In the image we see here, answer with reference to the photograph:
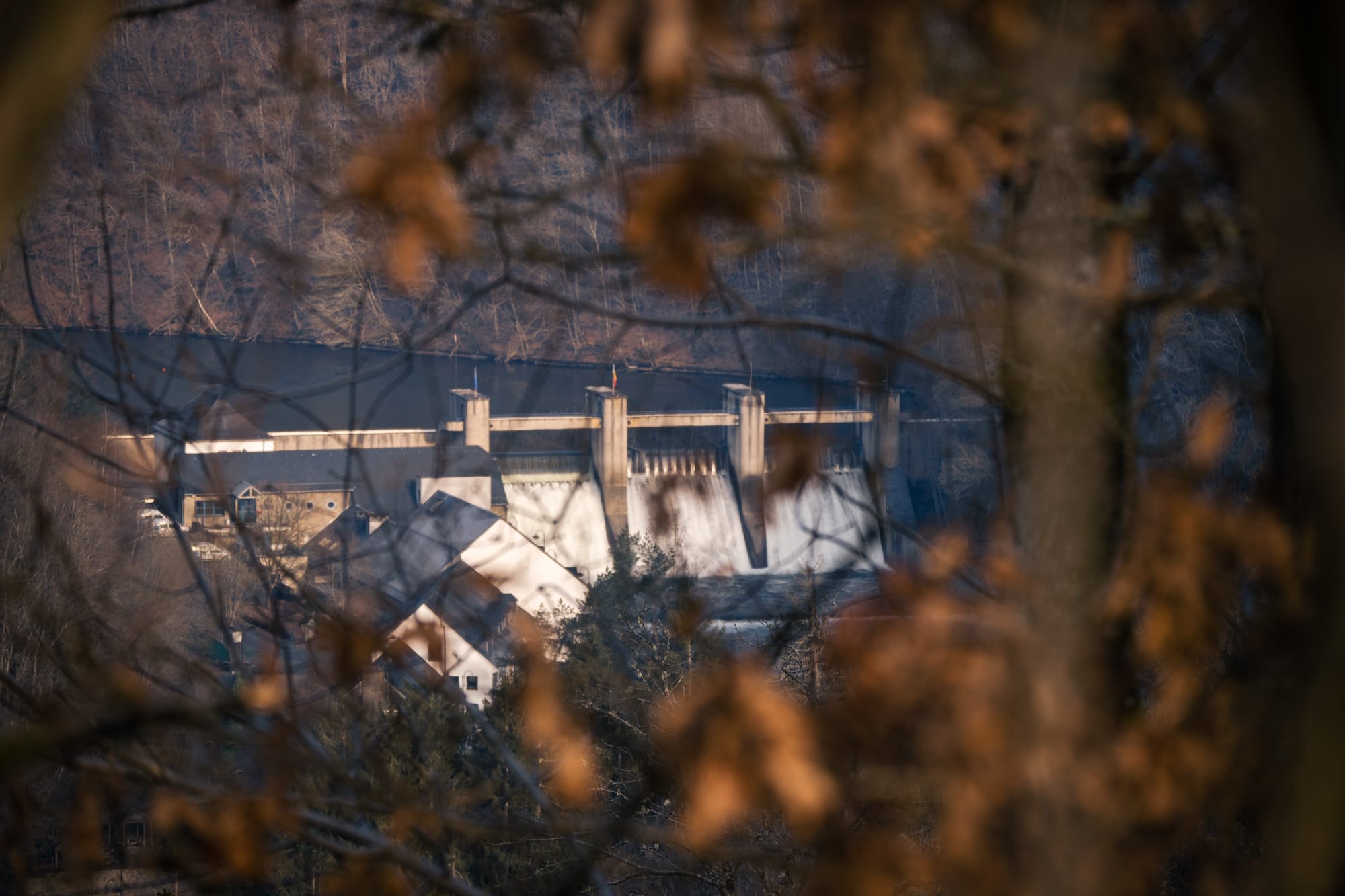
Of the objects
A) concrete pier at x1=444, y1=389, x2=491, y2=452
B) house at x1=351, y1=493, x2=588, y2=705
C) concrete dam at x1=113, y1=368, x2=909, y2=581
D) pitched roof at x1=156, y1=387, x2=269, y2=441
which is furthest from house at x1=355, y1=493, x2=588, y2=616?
concrete pier at x1=444, y1=389, x2=491, y2=452

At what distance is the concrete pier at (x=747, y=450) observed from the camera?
1781 centimetres

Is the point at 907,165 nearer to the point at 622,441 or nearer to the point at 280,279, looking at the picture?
the point at 280,279

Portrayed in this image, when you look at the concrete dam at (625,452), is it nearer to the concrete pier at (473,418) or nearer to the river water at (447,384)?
the concrete pier at (473,418)

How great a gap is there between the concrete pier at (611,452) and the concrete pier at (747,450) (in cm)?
175

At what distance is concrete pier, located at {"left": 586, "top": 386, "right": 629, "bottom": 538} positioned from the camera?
1914cm

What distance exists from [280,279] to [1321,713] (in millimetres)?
1439

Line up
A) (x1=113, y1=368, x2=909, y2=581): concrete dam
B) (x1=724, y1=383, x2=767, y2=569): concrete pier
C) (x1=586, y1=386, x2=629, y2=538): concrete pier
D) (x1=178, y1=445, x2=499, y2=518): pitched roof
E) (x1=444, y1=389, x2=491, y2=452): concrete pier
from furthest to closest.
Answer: (x1=586, y1=386, x2=629, y2=538): concrete pier
(x1=444, y1=389, x2=491, y2=452): concrete pier
(x1=724, y1=383, x2=767, y2=569): concrete pier
(x1=113, y1=368, x2=909, y2=581): concrete dam
(x1=178, y1=445, x2=499, y2=518): pitched roof

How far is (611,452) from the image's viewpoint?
19.3m

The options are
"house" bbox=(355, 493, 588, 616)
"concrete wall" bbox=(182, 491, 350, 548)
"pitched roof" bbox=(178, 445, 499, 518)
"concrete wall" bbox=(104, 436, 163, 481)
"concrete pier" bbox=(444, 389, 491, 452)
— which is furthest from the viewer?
"concrete pier" bbox=(444, 389, 491, 452)

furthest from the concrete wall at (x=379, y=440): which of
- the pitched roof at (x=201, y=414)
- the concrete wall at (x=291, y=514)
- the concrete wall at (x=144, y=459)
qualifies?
the pitched roof at (x=201, y=414)

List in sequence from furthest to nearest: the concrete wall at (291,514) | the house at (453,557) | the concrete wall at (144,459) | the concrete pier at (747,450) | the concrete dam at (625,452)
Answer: the concrete pier at (747,450)
the concrete dam at (625,452)
the concrete wall at (291,514)
the house at (453,557)
the concrete wall at (144,459)

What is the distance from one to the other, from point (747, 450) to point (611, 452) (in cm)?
221

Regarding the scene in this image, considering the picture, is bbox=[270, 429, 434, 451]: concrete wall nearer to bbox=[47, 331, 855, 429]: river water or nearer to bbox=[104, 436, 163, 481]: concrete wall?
bbox=[47, 331, 855, 429]: river water

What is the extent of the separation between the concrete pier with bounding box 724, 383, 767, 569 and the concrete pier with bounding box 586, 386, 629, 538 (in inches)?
68.7
